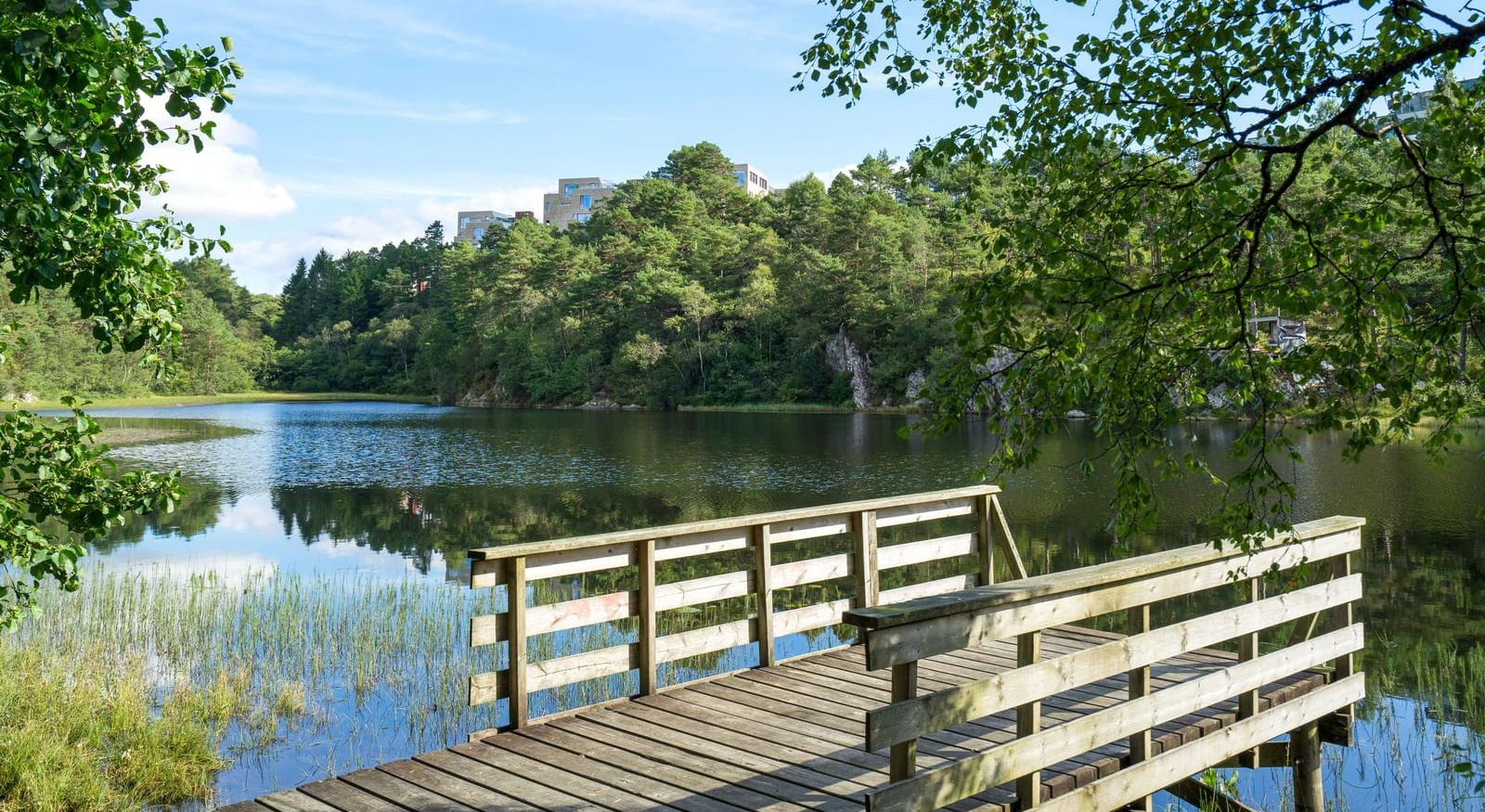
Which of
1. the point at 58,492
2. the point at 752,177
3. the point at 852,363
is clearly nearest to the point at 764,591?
the point at 58,492

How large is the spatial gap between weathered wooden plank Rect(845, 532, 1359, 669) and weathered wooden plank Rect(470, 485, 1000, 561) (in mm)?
1808

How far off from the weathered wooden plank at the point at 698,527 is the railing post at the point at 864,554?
12 centimetres

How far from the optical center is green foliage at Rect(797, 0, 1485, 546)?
165 inches

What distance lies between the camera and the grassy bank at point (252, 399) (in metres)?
74.9

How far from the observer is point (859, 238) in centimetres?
6250

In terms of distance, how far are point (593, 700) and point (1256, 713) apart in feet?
16.1

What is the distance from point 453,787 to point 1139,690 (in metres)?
3.12

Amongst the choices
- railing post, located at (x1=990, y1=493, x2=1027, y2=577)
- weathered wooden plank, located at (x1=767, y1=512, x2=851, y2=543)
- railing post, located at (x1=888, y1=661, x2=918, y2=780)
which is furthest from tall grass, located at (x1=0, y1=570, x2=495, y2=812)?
railing post, located at (x1=888, y1=661, x2=918, y2=780)

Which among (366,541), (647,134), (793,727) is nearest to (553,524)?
(366,541)

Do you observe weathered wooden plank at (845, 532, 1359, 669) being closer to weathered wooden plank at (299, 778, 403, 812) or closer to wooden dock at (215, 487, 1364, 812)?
wooden dock at (215, 487, 1364, 812)

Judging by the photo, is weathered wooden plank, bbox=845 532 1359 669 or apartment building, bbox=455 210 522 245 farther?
apartment building, bbox=455 210 522 245

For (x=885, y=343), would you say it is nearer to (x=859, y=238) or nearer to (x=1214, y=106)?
(x=859, y=238)

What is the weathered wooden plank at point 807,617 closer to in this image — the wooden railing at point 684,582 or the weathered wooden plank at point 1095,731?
the wooden railing at point 684,582

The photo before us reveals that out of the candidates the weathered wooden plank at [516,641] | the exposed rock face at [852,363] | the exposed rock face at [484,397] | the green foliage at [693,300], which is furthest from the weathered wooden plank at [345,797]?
the exposed rock face at [484,397]
